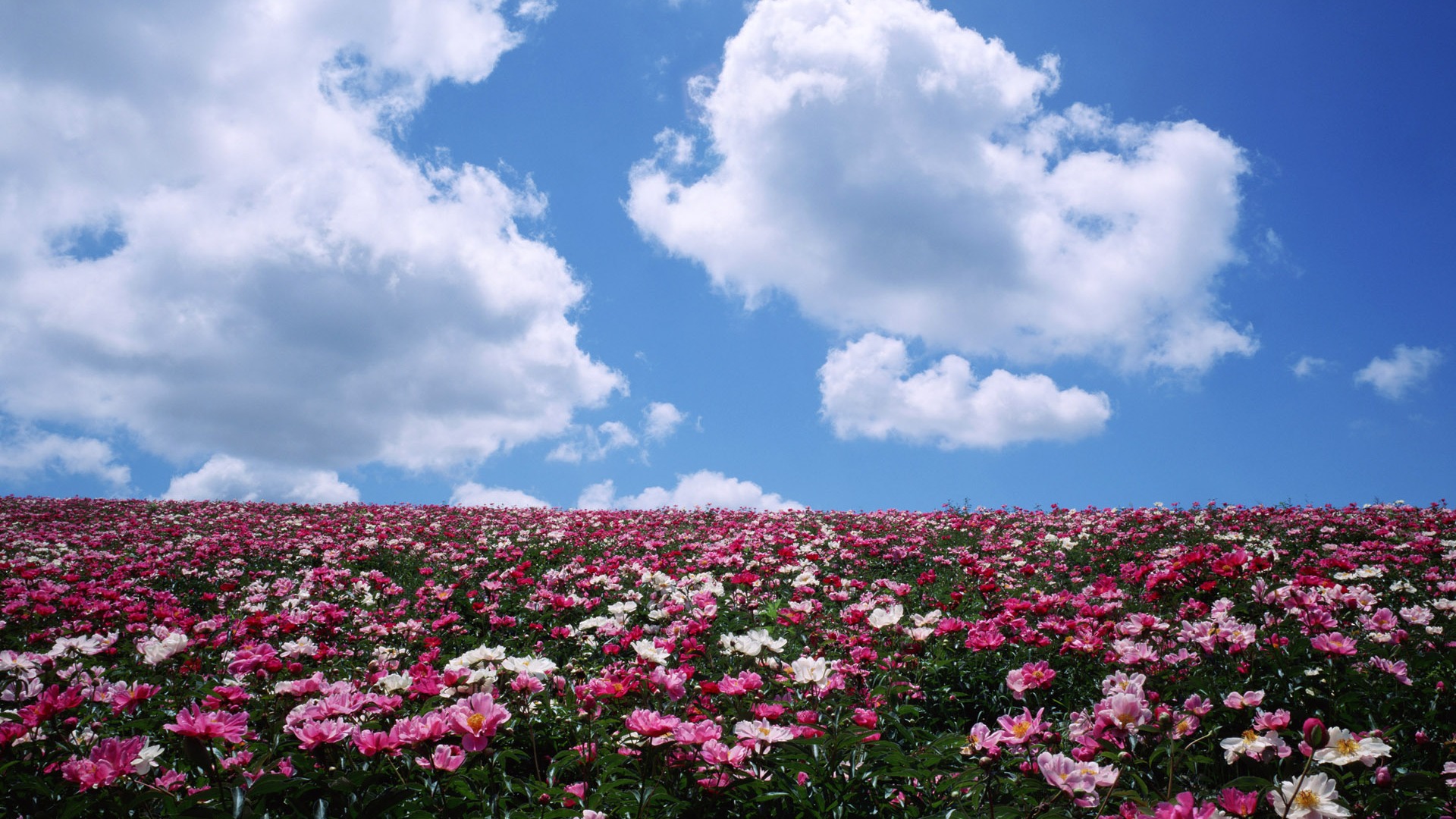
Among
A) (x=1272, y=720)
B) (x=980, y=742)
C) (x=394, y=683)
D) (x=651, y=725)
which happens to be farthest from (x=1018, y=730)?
(x=394, y=683)

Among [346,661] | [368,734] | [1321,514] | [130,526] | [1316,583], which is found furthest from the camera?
[130,526]

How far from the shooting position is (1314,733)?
213cm

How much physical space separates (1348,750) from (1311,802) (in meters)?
0.35

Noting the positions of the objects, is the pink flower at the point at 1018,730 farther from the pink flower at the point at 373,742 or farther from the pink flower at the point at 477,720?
the pink flower at the point at 373,742

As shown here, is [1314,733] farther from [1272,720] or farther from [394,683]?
[394,683]

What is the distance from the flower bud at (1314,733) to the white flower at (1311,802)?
0.09 m

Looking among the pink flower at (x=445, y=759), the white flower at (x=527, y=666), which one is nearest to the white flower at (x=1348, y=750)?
the pink flower at (x=445, y=759)

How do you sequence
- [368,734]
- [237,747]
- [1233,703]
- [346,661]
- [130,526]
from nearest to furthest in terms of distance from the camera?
[368,734] < [1233,703] < [237,747] < [346,661] < [130,526]

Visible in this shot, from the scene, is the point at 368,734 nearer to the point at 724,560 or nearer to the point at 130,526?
the point at 724,560

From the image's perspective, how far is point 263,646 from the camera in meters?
3.61

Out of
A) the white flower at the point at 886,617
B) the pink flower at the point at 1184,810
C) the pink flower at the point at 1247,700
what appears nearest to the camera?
the pink flower at the point at 1184,810

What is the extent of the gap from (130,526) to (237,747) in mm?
14056

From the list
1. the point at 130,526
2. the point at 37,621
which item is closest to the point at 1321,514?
the point at 37,621

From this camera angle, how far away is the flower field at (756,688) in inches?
94.2
